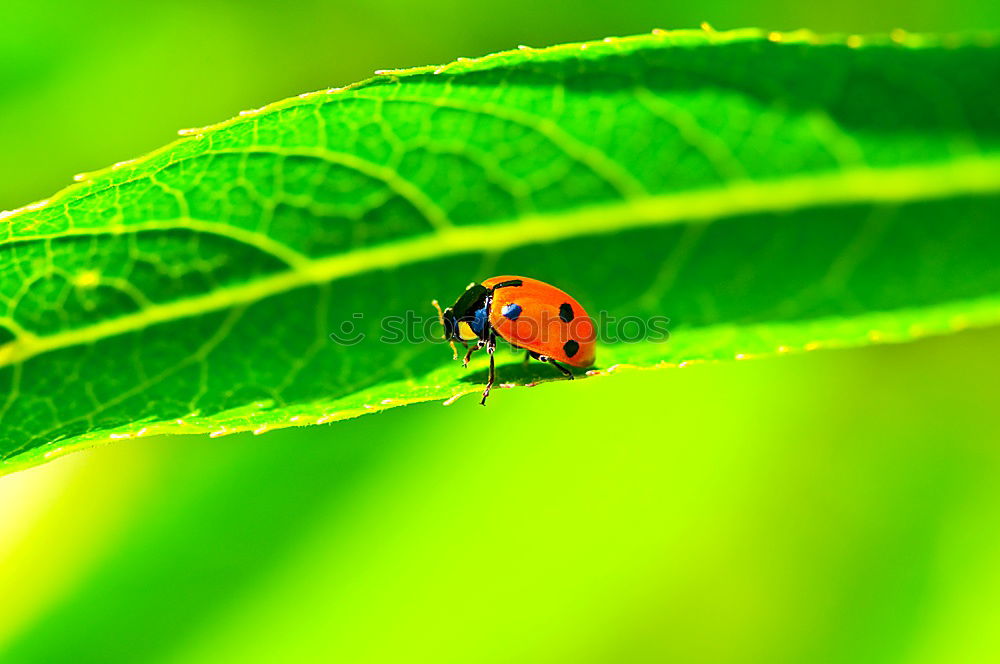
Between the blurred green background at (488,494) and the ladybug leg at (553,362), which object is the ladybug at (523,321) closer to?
the ladybug leg at (553,362)

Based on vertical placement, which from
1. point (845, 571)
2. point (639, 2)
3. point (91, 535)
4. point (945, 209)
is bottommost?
point (845, 571)

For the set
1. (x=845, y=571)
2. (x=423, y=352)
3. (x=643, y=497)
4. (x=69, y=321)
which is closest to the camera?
(x=69, y=321)

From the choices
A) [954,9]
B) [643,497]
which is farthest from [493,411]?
[954,9]

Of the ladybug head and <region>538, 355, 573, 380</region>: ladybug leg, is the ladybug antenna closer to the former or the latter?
the ladybug head

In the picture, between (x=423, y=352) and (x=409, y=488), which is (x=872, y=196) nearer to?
(x=423, y=352)

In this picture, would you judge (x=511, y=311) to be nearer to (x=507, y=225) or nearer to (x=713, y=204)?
(x=507, y=225)
